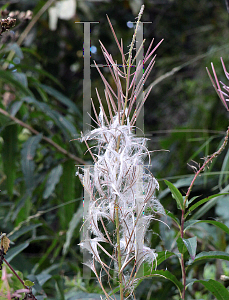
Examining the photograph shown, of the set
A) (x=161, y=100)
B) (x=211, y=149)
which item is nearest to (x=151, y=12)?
(x=161, y=100)

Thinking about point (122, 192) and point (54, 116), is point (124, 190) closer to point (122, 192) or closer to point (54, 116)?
point (122, 192)

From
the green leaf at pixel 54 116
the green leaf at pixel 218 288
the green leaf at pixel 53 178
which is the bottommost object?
the green leaf at pixel 53 178

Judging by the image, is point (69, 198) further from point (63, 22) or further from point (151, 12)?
point (151, 12)

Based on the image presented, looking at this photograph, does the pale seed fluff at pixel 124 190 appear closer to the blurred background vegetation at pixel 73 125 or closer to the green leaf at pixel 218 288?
the green leaf at pixel 218 288

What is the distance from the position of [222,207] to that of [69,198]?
1.43ft

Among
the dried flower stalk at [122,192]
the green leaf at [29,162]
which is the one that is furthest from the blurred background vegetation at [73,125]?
the dried flower stalk at [122,192]

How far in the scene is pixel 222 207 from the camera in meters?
0.83

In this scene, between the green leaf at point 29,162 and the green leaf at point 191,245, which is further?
the green leaf at point 29,162

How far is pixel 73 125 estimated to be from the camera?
0.73 meters

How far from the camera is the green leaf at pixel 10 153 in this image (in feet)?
2.04

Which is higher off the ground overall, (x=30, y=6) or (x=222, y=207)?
(x=30, y=6)

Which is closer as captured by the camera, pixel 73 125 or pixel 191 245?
pixel 191 245

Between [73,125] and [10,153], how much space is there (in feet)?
0.54

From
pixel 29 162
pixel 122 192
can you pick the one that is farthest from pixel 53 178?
pixel 122 192
